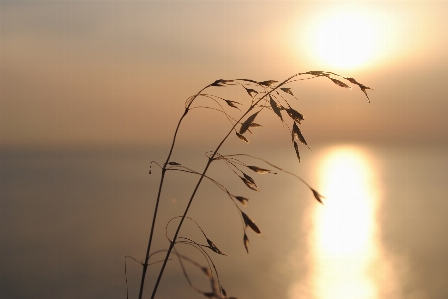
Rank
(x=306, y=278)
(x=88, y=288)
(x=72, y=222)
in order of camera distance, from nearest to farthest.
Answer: (x=88, y=288) → (x=306, y=278) → (x=72, y=222)

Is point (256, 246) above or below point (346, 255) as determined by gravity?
→ above

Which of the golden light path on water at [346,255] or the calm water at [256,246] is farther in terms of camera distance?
the golden light path on water at [346,255]

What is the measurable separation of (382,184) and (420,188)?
9276 millimetres

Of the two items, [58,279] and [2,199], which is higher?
[58,279]

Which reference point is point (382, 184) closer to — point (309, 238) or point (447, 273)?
point (309, 238)

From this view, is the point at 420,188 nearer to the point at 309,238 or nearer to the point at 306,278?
the point at 309,238

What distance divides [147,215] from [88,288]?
2837cm

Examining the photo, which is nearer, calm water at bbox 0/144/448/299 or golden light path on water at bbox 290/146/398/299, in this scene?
calm water at bbox 0/144/448/299

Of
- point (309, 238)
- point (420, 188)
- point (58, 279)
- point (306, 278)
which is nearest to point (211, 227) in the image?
point (309, 238)

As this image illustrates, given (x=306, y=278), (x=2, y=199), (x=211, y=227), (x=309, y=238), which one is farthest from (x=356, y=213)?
(x=2, y=199)

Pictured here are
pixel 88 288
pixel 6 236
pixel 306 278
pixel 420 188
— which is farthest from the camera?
pixel 420 188

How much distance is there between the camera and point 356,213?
6962 centimetres

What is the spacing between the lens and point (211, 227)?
54.3m

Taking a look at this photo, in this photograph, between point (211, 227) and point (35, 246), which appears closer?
point (35, 246)
